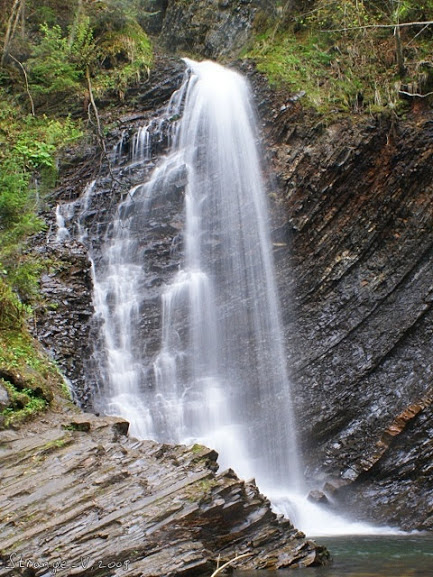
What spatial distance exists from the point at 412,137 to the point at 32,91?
1356 centimetres

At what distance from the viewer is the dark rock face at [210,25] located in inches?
820

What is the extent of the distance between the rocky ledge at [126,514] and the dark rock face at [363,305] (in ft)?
15.3

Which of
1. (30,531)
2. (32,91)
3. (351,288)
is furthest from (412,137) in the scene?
(32,91)

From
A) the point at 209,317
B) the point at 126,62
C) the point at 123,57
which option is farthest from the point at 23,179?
the point at 123,57

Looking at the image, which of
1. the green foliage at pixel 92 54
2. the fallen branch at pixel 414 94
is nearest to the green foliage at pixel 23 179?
the green foliage at pixel 92 54

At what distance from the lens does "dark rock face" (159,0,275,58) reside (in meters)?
20.8

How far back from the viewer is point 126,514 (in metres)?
5.87

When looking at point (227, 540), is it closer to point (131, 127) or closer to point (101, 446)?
point (101, 446)

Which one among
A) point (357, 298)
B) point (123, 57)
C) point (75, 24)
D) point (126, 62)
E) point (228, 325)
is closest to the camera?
point (357, 298)

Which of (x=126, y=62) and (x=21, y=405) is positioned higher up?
(x=126, y=62)

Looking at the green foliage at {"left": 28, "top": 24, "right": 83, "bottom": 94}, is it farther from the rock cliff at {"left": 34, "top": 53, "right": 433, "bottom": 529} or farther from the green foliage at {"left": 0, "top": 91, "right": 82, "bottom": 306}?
the rock cliff at {"left": 34, "top": 53, "right": 433, "bottom": 529}

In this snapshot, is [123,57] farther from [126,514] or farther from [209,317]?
[126,514]

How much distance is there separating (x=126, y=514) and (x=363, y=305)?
8149 mm

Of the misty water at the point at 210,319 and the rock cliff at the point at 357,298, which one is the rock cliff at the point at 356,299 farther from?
the misty water at the point at 210,319
